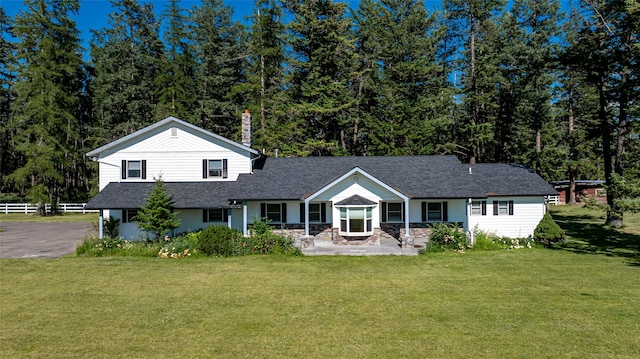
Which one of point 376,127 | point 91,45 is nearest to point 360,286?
point 376,127

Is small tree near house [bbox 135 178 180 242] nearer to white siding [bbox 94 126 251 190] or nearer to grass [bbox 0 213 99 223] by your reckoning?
white siding [bbox 94 126 251 190]

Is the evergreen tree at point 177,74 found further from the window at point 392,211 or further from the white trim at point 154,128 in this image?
the window at point 392,211

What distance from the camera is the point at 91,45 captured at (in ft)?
168

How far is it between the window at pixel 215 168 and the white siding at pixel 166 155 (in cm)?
34

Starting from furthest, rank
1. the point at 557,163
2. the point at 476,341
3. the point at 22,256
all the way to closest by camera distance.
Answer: the point at 557,163 → the point at 22,256 → the point at 476,341

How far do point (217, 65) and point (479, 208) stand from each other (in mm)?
36261

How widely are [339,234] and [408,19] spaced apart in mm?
25176

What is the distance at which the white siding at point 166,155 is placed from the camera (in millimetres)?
23781

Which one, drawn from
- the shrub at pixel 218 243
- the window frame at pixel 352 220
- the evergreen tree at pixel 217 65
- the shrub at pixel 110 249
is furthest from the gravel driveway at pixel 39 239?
the evergreen tree at pixel 217 65

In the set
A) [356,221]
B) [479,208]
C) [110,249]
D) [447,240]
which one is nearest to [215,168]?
[110,249]

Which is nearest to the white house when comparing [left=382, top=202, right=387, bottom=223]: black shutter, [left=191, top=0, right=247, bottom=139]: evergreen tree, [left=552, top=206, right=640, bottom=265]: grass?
[left=382, top=202, right=387, bottom=223]: black shutter

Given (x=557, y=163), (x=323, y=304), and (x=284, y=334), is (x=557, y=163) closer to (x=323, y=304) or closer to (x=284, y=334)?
(x=323, y=304)

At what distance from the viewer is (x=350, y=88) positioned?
1623 inches

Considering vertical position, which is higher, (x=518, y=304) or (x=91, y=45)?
(x=91, y=45)
